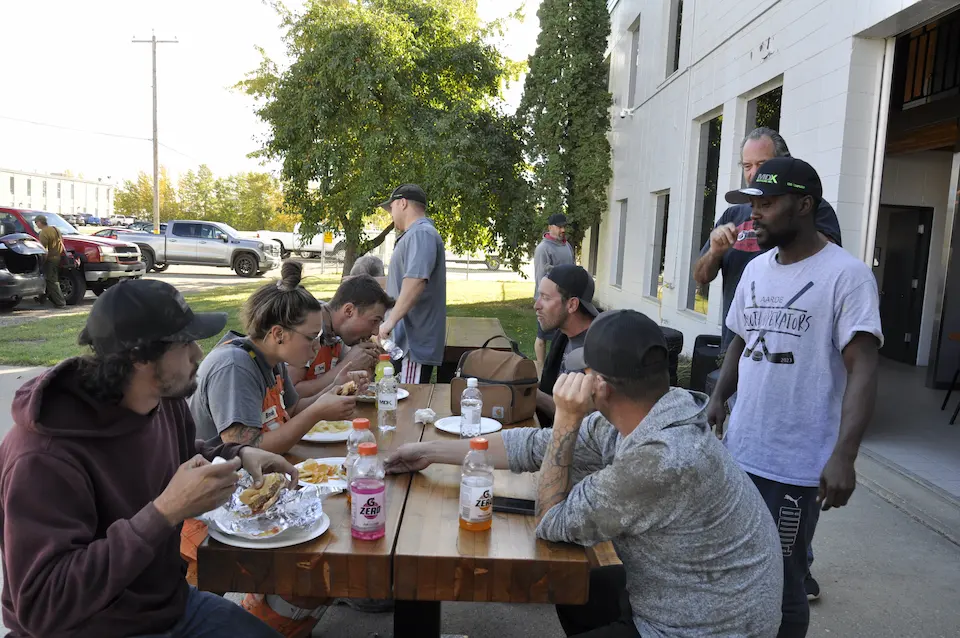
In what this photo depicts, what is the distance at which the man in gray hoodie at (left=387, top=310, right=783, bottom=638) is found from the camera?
5.83 feet

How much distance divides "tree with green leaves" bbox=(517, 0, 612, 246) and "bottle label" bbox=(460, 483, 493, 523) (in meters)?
13.7

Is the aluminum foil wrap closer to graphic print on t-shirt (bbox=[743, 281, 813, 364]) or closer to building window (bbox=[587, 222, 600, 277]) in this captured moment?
graphic print on t-shirt (bbox=[743, 281, 813, 364])

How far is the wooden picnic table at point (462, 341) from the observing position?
5.75 metres

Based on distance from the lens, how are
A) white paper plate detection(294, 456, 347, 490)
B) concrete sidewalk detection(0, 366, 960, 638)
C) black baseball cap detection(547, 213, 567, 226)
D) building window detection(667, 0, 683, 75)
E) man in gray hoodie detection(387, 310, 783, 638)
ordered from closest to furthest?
man in gray hoodie detection(387, 310, 783, 638) → white paper plate detection(294, 456, 347, 490) → concrete sidewalk detection(0, 366, 960, 638) → black baseball cap detection(547, 213, 567, 226) → building window detection(667, 0, 683, 75)

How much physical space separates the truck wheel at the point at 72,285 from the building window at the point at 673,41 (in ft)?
39.4

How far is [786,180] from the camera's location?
2.55m

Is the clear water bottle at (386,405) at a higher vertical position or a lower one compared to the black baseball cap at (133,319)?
lower

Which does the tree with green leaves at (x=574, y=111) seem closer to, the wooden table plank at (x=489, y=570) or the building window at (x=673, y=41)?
the building window at (x=673, y=41)

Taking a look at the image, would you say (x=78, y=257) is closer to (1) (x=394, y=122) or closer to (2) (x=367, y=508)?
(1) (x=394, y=122)

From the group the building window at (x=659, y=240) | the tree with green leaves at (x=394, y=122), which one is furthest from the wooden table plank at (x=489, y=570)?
the tree with green leaves at (x=394, y=122)

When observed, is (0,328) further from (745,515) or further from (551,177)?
(745,515)

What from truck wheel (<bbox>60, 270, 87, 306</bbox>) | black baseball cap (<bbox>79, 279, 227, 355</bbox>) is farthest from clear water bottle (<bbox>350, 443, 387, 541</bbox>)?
truck wheel (<bbox>60, 270, 87, 306</bbox>)

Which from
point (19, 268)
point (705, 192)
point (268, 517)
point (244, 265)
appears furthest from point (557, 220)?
point (244, 265)

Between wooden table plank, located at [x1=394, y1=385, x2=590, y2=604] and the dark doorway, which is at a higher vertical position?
the dark doorway
